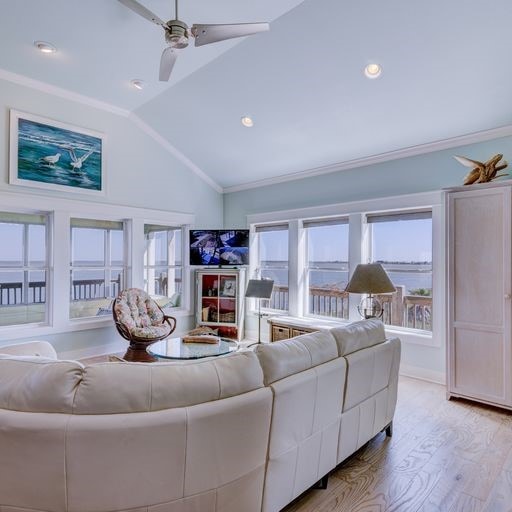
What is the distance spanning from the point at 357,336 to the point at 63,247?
390cm

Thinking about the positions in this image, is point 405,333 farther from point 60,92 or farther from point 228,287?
point 60,92

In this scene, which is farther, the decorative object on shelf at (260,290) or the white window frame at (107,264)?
the decorative object on shelf at (260,290)

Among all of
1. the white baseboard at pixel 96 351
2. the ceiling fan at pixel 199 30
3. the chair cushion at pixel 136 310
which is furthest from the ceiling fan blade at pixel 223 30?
the white baseboard at pixel 96 351

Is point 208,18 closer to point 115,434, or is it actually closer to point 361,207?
point 361,207

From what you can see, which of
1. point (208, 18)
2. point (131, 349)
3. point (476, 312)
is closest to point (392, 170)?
point (476, 312)

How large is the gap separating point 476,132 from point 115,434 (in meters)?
4.16

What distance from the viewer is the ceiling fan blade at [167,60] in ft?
8.99

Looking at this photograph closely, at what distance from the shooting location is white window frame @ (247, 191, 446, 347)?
12.8 ft

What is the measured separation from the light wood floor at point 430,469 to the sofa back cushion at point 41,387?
4.58 feet

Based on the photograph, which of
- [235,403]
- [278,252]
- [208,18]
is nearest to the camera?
[235,403]

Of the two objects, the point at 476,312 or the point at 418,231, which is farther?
the point at 418,231

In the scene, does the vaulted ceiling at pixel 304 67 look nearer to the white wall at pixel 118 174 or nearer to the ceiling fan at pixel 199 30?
the white wall at pixel 118 174

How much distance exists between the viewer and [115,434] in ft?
4.15

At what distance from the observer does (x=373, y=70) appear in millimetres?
3283
